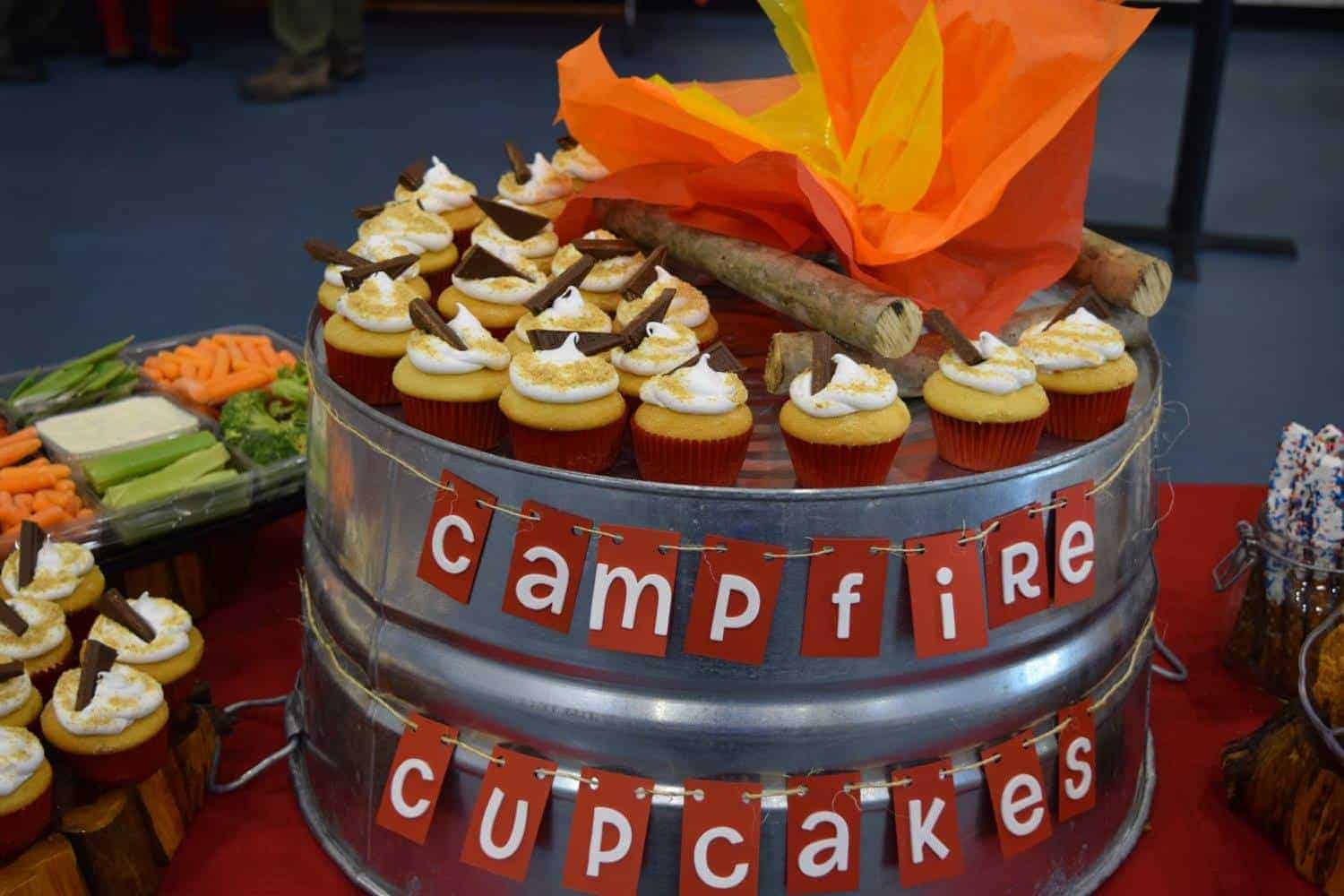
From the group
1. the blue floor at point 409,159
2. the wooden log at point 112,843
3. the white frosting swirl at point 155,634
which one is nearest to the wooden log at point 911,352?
the white frosting swirl at point 155,634

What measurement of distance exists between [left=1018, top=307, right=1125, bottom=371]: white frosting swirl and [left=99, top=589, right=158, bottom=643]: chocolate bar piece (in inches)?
59.7

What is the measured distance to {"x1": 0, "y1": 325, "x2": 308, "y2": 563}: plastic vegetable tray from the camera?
2.97m

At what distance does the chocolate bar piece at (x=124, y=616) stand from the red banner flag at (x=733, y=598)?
1.02 metres

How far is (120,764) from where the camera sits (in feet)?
7.48

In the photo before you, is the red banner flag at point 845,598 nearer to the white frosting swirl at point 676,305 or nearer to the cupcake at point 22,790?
the white frosting swirl at point 676,305

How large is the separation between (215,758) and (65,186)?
16.0 ft

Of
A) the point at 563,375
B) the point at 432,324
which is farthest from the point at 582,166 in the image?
the point at 563,375

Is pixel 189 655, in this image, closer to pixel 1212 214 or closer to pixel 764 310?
pixel 764 310

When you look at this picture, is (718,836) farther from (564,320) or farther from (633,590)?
(564,320)

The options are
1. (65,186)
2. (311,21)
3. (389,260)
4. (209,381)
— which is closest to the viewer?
(389,260)

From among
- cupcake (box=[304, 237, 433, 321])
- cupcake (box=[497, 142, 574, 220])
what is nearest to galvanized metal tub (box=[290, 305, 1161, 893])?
cupcake (box=[304, 237, 433, 321])

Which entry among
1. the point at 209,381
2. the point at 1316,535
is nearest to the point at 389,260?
the point at 209,381

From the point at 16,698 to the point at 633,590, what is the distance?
1038 millimetres

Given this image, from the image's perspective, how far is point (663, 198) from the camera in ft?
8.59
